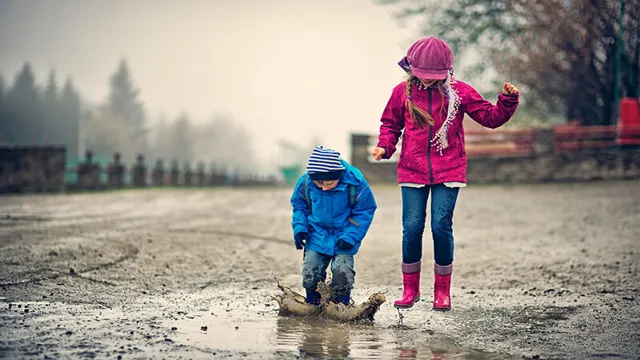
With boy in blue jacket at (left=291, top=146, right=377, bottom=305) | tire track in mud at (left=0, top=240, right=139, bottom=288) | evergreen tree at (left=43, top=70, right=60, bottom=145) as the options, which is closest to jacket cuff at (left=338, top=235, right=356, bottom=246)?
boy in blue jacket at (left=291, top=146, right=377, bottom=305)

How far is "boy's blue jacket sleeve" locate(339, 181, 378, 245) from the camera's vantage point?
5316 millimetres

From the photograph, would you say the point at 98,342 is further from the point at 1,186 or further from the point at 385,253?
the point at 1,186

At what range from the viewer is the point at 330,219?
537 cm

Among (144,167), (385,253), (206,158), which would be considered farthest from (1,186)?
(206,158)

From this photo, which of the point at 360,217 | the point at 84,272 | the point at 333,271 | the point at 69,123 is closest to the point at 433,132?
the point at 360,217

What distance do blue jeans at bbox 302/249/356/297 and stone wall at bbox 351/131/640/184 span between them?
1868cm

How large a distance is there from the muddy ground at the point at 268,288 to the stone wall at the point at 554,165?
9.39m

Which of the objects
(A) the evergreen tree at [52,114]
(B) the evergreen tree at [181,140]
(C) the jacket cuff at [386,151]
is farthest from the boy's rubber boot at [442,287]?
(B) the evergreen tree at [181,140]

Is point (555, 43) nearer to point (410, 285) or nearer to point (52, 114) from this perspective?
point (410, 285)

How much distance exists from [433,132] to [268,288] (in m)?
2.18

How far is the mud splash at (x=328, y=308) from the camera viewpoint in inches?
201

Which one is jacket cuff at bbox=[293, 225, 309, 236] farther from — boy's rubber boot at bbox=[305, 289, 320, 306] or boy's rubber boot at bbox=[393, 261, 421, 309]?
boy's rubber boot at bbox=[393, 261, 421, 309]

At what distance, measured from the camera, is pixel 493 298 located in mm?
6430

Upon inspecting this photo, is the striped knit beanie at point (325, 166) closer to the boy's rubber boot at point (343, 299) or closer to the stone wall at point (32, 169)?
the boy's rubber boot at point (343, 299)
